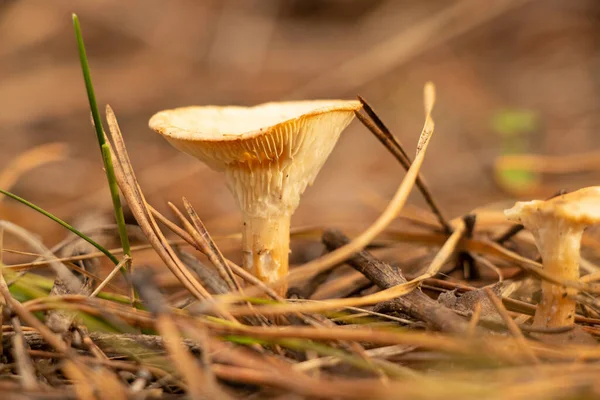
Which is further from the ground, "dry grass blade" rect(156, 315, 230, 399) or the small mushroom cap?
the small mushroom cap

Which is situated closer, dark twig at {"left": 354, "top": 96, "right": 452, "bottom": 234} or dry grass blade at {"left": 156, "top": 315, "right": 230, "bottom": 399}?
dry grass blade at {"left": 156, "top": 315, "right": 230, "bottom": 399}

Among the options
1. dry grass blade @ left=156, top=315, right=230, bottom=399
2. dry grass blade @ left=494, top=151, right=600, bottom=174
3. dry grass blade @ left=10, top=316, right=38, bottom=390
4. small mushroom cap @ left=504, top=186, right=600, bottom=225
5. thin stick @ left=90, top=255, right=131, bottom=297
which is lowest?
dry grass blade @ left=10, top=316, right=38, bottom=390

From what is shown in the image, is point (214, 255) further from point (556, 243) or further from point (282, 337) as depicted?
point (556, 243)

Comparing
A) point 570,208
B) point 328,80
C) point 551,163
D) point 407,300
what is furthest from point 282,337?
point 328,80

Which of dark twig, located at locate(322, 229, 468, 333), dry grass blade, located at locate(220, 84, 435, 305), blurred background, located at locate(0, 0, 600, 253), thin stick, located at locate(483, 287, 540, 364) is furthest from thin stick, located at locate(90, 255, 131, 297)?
blurred background, located at locate(0, 0, 600, 253)

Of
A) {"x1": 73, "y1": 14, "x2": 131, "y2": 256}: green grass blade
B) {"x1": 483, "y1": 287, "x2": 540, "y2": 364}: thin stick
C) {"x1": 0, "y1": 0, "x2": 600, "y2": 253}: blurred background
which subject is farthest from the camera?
{"x1": 0, "y1": 0, "x2": 600, "y2": 253}: blurred background

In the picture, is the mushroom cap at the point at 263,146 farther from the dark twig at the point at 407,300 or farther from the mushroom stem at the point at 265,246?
the dark twig at the point at 407,300

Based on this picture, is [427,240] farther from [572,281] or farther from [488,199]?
[488,199]

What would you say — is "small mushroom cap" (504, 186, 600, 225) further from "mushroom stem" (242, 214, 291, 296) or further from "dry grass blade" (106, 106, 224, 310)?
"dry grass blade" (106, 106, 224, 310)
